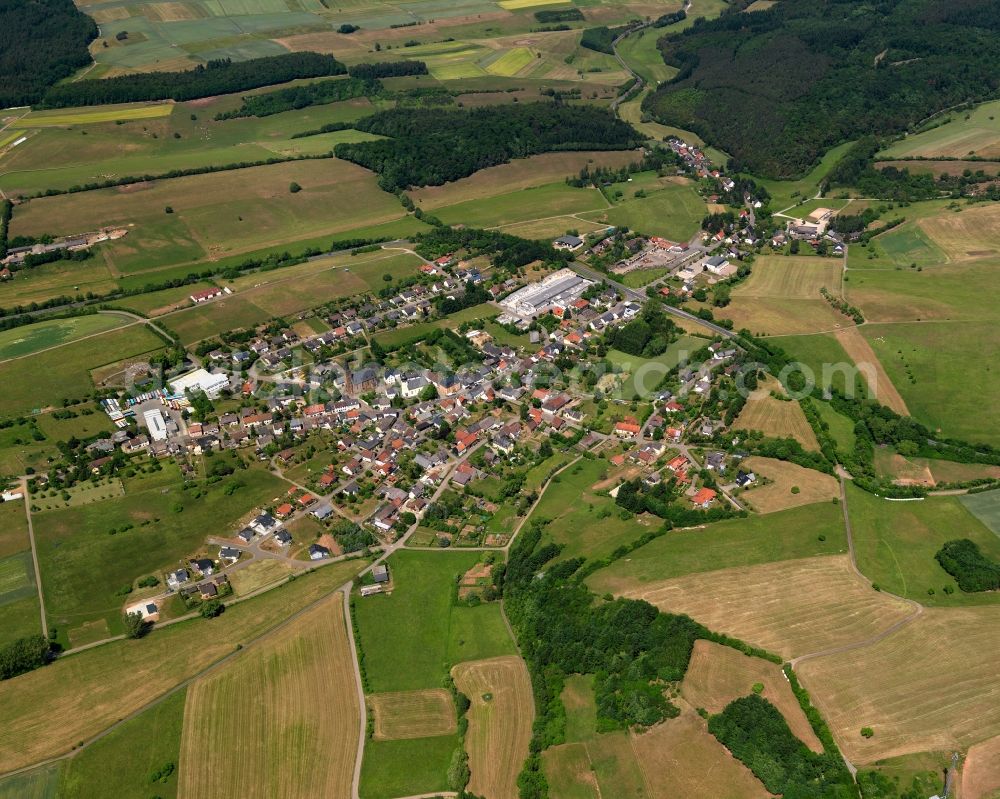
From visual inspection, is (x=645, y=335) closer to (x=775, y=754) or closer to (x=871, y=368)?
(x=871, y=368)

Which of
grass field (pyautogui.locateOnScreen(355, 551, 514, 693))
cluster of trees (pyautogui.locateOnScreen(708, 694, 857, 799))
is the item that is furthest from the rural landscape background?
grass field (pyautogui.locateOnScreen(355, 551, 514, 693))

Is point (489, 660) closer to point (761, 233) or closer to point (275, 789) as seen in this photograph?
point (275, 789)

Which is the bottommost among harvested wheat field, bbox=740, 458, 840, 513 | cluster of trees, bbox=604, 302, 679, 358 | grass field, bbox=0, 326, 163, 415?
harvested wheat field, bbox=740, 458, 840, 513

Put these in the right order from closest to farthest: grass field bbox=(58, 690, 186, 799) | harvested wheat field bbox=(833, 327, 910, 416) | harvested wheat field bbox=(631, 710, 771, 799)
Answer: harvested wheat field bbox=(631, 710, 771, 799)
grass field bbox=(58, 690, 186, 799)
harvested wheat field bbox=(833, 327, 910, 416)

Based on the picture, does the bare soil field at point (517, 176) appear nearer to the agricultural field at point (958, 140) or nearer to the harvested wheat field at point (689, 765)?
the agricultural field at point (958, 140)

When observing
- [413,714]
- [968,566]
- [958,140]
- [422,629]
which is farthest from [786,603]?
[958,140]

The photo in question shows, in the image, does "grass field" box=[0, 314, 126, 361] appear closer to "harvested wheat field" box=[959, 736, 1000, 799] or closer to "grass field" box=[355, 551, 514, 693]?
"grass field" box=[355, 551, 514, 693]
